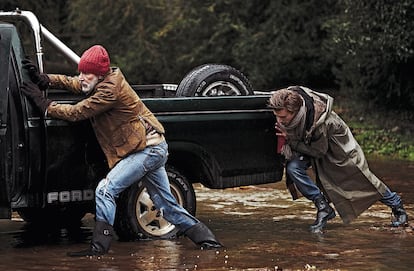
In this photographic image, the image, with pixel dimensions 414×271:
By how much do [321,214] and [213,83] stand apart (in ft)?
5.01

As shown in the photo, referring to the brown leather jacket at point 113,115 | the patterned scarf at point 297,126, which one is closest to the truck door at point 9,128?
the brown leather jacket at point 113,115

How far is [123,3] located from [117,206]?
17.3m

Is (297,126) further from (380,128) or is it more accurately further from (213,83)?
(380,128)

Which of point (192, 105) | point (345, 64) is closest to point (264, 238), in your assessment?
point (192, 105)

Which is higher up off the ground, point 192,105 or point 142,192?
point 192,105

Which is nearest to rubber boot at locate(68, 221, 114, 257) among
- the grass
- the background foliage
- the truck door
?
the truck door

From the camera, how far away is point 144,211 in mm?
9344

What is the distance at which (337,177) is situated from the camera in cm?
995

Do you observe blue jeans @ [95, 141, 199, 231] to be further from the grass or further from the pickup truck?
the grass

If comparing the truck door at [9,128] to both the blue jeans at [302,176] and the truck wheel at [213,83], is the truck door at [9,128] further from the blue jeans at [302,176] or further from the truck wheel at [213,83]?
the blue jeans at [302,176]

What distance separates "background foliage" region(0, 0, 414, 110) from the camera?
1800 centimetres

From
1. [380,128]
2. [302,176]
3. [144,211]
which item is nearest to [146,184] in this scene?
[144,211]

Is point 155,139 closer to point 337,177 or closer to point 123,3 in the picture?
point 337,177

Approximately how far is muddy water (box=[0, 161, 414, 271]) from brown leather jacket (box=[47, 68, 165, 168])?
0.85 metres
